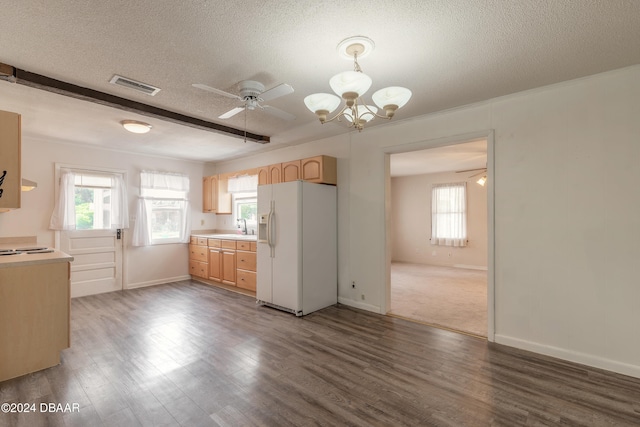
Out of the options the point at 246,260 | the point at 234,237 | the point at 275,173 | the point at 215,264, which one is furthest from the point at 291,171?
the point at 215,264

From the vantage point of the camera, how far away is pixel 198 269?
6051 millimetres

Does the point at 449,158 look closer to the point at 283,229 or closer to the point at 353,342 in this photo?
the point at 283,229

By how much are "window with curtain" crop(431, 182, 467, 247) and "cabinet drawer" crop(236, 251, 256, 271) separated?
17.5 ft

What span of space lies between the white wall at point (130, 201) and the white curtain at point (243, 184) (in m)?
1.03

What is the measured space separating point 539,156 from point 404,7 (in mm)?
2072

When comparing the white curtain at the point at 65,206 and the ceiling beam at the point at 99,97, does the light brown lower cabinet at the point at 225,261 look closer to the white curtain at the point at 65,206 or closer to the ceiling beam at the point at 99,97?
the ceiling beam at the point at 99,97

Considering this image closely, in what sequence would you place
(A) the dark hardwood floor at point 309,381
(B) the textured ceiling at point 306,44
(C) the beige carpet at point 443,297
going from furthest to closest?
(C) the beige carpet at point 443,297
(A) the dark hardwood floor at point 309,381
(B) the textured ceiling at point 306,44

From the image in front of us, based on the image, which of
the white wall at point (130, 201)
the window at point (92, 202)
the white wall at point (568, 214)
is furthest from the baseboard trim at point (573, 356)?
the window at point (92, 202)

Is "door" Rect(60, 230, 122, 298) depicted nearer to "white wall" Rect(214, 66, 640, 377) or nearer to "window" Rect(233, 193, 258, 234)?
"window" Rect(233, 193, 258, 234)

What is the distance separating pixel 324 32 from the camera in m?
1.97

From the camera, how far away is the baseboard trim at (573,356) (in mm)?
2459

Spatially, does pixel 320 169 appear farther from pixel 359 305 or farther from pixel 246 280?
pixel 246 280

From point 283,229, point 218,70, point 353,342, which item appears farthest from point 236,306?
point 218,70

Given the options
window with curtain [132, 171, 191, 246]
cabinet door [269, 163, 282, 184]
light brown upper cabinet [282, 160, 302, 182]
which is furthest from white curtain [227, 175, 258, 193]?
window with curtain [132, 171, 191, 246]
